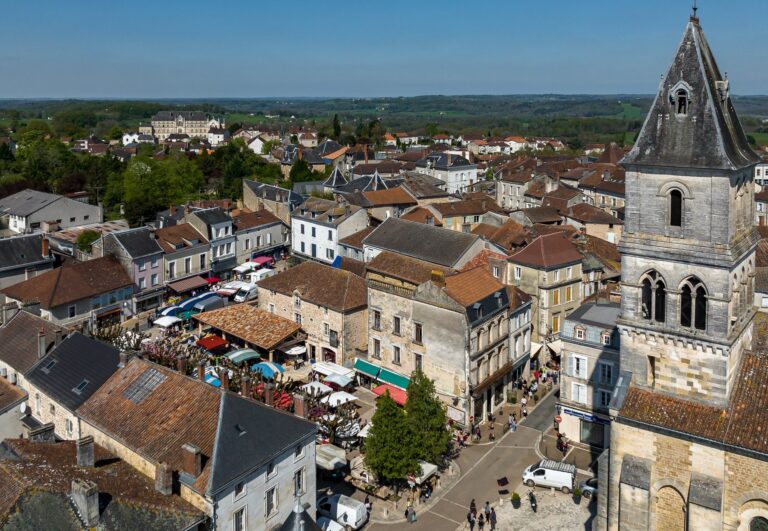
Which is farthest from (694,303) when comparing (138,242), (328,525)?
(138,242)

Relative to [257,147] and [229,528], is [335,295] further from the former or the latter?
[257,147]

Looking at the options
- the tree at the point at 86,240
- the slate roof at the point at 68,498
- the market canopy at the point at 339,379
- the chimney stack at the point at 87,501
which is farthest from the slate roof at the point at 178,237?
the chimney stack at the point at 87,501

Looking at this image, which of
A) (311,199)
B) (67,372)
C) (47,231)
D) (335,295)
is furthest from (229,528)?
(47,231)

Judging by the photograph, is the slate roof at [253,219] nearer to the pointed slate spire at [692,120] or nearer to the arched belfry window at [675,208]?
the pointed slate spire at [692,120]

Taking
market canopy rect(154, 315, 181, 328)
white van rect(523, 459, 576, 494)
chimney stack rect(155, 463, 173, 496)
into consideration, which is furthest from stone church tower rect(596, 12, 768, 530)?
market canopy rect(154, 315, 181, 328)

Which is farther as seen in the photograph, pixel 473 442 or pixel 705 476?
pixel 473 442
